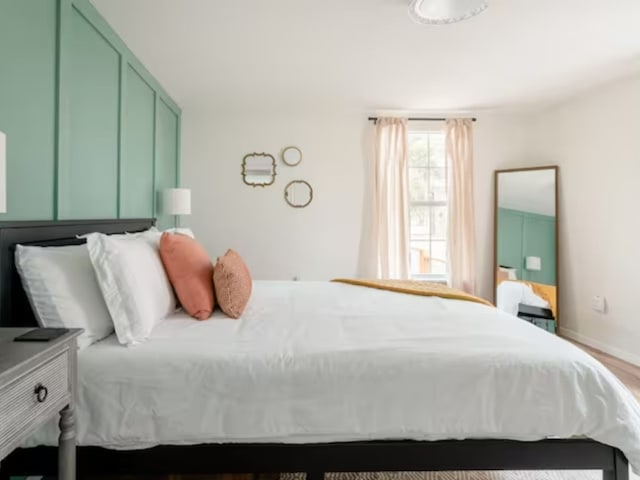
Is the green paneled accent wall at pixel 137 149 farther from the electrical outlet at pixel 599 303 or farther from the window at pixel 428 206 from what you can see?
the electrical outlet at pixel 599 303

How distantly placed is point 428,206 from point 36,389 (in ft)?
12.3

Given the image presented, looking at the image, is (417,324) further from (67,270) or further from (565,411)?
(67,270)

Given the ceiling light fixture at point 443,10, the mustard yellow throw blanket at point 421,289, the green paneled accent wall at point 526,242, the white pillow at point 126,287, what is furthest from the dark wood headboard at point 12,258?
the green paneled accent wall at point 526,242

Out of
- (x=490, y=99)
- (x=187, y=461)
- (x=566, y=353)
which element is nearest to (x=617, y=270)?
(x=490, y=99)

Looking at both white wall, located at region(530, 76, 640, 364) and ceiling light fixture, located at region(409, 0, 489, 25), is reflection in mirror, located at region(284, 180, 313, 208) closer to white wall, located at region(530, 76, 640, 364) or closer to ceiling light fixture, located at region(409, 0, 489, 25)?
ceiling light fixture, located at region(409, 0, 489, 25)

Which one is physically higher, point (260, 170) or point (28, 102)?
point (260, 170)

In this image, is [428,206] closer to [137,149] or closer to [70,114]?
[137,149]

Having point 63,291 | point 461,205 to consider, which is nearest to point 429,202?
point 461,205

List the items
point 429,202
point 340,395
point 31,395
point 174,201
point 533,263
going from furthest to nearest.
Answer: point 429,202 → point 533,263 → point 174,201 → point 340,395 → point 31,395

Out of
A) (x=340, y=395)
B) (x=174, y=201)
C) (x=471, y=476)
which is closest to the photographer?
(x=340, y=395)

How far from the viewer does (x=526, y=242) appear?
3539 mm

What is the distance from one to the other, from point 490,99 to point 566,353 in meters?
2.87

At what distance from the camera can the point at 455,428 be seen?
3.80ft

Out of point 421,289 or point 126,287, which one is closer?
point 126,287
